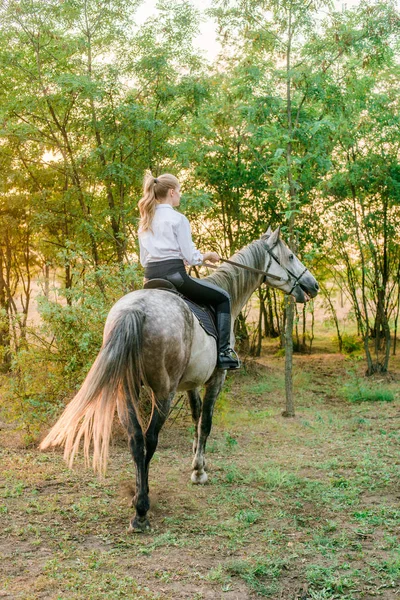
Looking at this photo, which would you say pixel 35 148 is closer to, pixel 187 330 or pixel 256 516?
pixel 187 330

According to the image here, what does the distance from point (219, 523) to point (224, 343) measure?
1.61m

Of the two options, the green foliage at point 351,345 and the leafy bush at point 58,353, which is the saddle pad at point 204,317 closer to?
the leafy bush at point 58,353

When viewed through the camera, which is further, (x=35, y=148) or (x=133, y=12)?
(x=35, y=148)

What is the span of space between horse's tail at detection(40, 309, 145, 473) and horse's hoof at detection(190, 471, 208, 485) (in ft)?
5.81

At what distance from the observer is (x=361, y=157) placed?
40.8 feet

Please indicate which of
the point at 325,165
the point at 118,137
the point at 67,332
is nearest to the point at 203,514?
the point at 67,332

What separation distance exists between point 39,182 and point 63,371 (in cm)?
665

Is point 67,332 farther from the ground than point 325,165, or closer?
closer

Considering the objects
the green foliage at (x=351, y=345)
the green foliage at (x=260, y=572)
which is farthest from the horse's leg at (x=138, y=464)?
the green foliage at (x=351, y=345)

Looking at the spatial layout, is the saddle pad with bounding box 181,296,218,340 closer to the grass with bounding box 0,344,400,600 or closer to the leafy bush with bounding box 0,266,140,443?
the grass with bounding box 0,344,400,600

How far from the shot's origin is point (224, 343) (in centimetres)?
537

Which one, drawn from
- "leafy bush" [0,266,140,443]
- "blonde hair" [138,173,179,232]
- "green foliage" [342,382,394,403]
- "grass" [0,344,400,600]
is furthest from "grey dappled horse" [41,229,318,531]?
"green foliage" [342,382,394,403]

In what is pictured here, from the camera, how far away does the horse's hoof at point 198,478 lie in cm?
573

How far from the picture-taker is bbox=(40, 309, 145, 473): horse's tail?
12.9 feet
